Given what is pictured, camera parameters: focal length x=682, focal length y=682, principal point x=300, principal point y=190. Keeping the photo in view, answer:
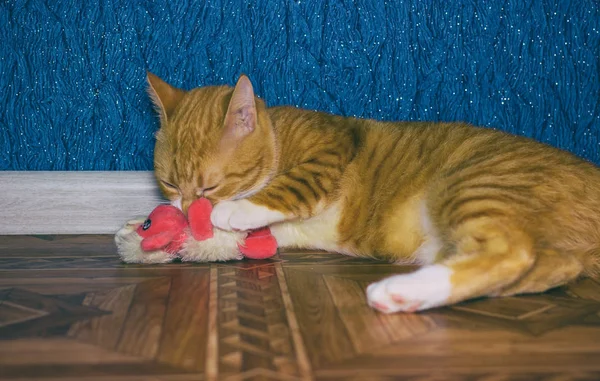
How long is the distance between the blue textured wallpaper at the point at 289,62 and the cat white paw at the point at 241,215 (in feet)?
1.88

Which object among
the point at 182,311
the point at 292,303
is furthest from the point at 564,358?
the point at 182,311

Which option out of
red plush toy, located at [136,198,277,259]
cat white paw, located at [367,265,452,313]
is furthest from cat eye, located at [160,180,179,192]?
cat white paw, located at [367,265,452,313]

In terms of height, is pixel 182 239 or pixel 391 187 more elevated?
pixel 391 187

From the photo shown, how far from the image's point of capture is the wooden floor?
121 centimetres

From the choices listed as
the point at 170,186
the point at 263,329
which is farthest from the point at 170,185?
the point at 263,329

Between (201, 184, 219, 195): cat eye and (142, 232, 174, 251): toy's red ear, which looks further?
(201, 184, 219, 195): cat eye

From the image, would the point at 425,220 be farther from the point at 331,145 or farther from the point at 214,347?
the point at 214,347

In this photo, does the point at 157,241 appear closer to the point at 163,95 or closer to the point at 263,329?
the point at 163,95

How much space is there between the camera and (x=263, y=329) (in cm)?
141

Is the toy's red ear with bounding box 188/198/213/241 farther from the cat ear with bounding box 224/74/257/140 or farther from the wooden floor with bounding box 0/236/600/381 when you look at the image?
the cat ear with bounding box 224/74/257/140

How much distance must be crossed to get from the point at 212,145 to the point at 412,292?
79cm

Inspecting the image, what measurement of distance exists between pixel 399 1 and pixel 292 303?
3.93 feet

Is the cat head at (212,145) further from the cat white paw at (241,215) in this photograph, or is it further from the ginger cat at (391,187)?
the cat white paw at (241,215)

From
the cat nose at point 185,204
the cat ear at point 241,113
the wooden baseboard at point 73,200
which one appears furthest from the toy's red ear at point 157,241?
the wooden baseboard at point 73,200
